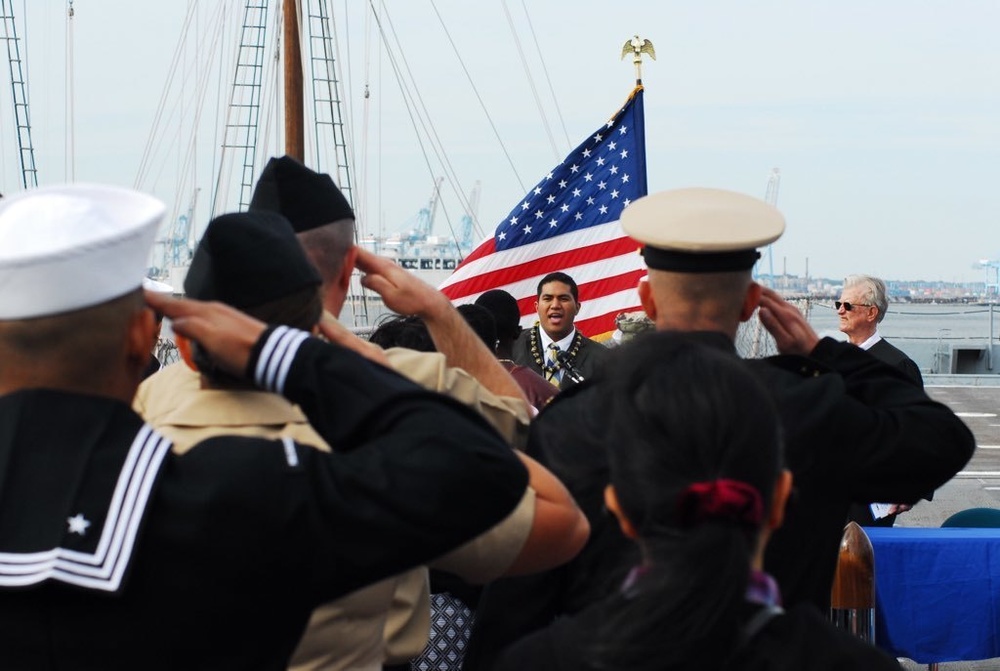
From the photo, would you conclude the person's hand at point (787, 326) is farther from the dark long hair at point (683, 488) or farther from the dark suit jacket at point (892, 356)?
the dark suit jacket at point (892, 356)

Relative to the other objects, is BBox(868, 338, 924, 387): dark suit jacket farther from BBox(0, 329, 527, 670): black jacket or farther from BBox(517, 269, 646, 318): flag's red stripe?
BBox(0, 329, 527, 670): black jacket

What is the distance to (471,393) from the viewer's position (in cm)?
307

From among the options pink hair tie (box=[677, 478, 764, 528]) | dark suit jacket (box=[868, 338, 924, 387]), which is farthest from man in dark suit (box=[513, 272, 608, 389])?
pink hair tie (box=[677, 478, 764, 528])

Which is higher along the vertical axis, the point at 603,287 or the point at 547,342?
the point at 603,287

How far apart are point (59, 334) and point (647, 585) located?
2.80 ft

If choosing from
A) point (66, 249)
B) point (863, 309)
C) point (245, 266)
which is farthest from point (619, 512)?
point (863, 309)

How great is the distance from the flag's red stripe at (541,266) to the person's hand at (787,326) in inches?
270

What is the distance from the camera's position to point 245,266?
240cm

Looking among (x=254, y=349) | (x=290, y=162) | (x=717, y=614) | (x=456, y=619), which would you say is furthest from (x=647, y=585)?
(x=456, y=619)

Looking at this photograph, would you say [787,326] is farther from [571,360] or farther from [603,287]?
[603,287]

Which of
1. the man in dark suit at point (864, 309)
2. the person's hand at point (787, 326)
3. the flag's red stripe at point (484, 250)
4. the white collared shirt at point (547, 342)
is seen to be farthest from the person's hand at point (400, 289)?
the flag's red stripe at point (484, 250)

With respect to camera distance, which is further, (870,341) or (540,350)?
(540,350)

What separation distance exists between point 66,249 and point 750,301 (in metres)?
1.44

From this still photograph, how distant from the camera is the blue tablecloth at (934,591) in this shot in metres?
5.63
